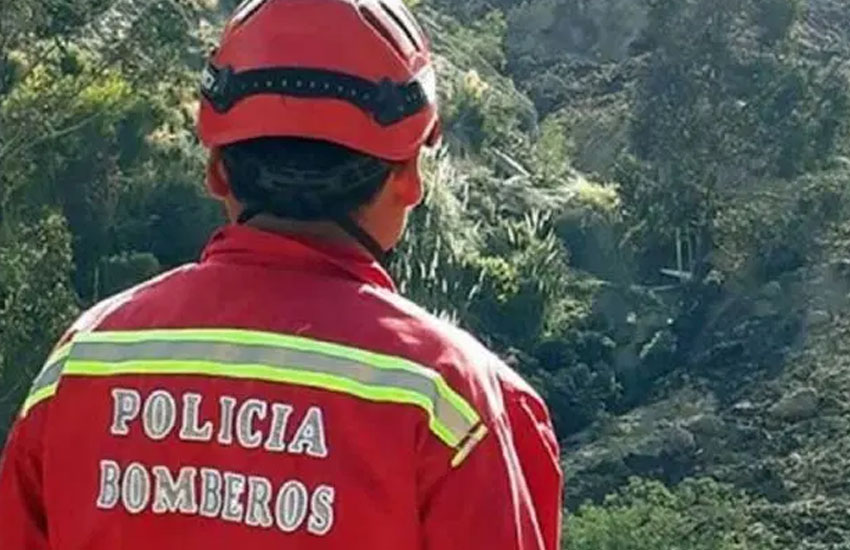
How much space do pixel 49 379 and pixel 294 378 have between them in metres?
0.20

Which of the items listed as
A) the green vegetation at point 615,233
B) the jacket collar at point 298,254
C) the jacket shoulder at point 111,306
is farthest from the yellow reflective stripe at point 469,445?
the green vegetation at point 615,233

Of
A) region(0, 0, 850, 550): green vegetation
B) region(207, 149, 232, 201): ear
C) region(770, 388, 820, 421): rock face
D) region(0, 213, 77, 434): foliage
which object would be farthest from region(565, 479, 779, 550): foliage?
region(207, 149, 232, 201): ear

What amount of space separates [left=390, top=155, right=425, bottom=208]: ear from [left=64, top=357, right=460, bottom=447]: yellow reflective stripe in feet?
0.53

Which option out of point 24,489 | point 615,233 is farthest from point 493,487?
point 615,233

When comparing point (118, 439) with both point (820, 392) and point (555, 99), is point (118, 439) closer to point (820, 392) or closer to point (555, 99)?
point (820, 392)

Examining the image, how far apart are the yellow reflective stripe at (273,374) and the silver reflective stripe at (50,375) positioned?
2 cm

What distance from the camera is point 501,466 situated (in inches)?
58.6

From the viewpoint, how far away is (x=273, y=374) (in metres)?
1.51

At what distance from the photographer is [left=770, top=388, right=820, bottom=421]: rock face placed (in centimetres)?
1380

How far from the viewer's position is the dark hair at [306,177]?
1.54 meters

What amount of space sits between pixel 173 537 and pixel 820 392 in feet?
42.1

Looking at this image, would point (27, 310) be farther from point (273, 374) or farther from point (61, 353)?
point (273, 374)

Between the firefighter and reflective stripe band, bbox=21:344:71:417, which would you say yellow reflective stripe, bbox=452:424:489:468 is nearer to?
the firefighter

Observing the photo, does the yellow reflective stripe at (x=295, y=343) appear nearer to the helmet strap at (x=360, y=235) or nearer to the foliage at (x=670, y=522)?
the helmet strap at (x=360, y=235)
